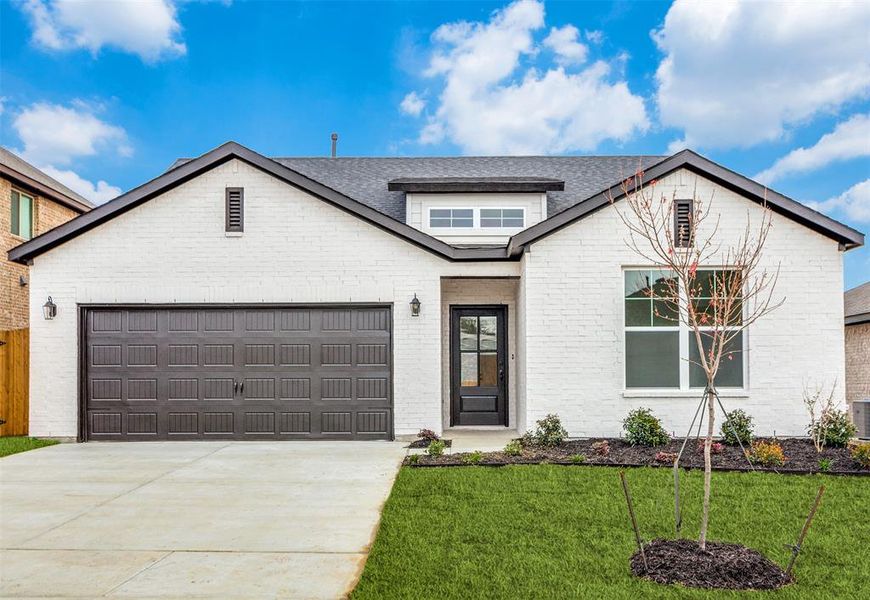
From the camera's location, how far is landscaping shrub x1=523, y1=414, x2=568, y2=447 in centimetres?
977

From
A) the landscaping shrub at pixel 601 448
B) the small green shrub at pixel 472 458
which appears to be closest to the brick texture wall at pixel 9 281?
the small green shrub at pixel 472 458

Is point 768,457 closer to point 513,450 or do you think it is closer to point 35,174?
point 513,450

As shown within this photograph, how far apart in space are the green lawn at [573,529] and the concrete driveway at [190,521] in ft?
1.32

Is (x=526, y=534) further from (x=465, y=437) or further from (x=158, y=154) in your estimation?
(x=158, y=154)

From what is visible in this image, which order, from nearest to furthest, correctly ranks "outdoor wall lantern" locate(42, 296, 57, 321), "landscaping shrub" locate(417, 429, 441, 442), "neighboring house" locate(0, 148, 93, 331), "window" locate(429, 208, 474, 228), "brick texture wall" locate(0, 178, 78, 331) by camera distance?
1. "landscaping shrub" locate(417, 429, 441, 442)
2. "outdoor wall lantern" locate(42, 296, 57, 321)
3. "window" locate(429, 208, 474, 228)
4. "brick texture wall" locate(0, 178, 78, 331)
5. "neighboring house" locate(0, 148, 93, 331)

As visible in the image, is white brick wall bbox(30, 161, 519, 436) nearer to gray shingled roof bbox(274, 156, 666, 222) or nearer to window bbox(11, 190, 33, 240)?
gray shingled roof bbox(274, 156, 666, 222)

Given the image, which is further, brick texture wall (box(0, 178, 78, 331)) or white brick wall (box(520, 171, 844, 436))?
brick texture wall (box(0, 178, 78, 331))

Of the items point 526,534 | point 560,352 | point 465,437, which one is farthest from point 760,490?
point 465,437

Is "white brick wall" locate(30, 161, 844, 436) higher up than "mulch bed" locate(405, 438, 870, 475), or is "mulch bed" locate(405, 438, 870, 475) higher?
"white brick wall" locate(30, 161, 844, 436)

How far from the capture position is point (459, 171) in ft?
49.8

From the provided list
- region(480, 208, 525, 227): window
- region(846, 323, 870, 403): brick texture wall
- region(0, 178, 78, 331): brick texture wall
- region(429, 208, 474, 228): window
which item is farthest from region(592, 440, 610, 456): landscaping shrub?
region(0, 178, 78, 331): brick texture wall

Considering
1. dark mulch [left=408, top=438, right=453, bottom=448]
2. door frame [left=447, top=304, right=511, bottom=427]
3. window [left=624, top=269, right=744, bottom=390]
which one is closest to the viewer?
dark mulch [left=408, top=438, right=453, bottom=448]

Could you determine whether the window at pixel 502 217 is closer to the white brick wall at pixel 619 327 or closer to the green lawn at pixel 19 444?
the white brick wall at pixel 619 327

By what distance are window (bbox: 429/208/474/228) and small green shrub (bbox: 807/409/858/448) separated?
7.19m
